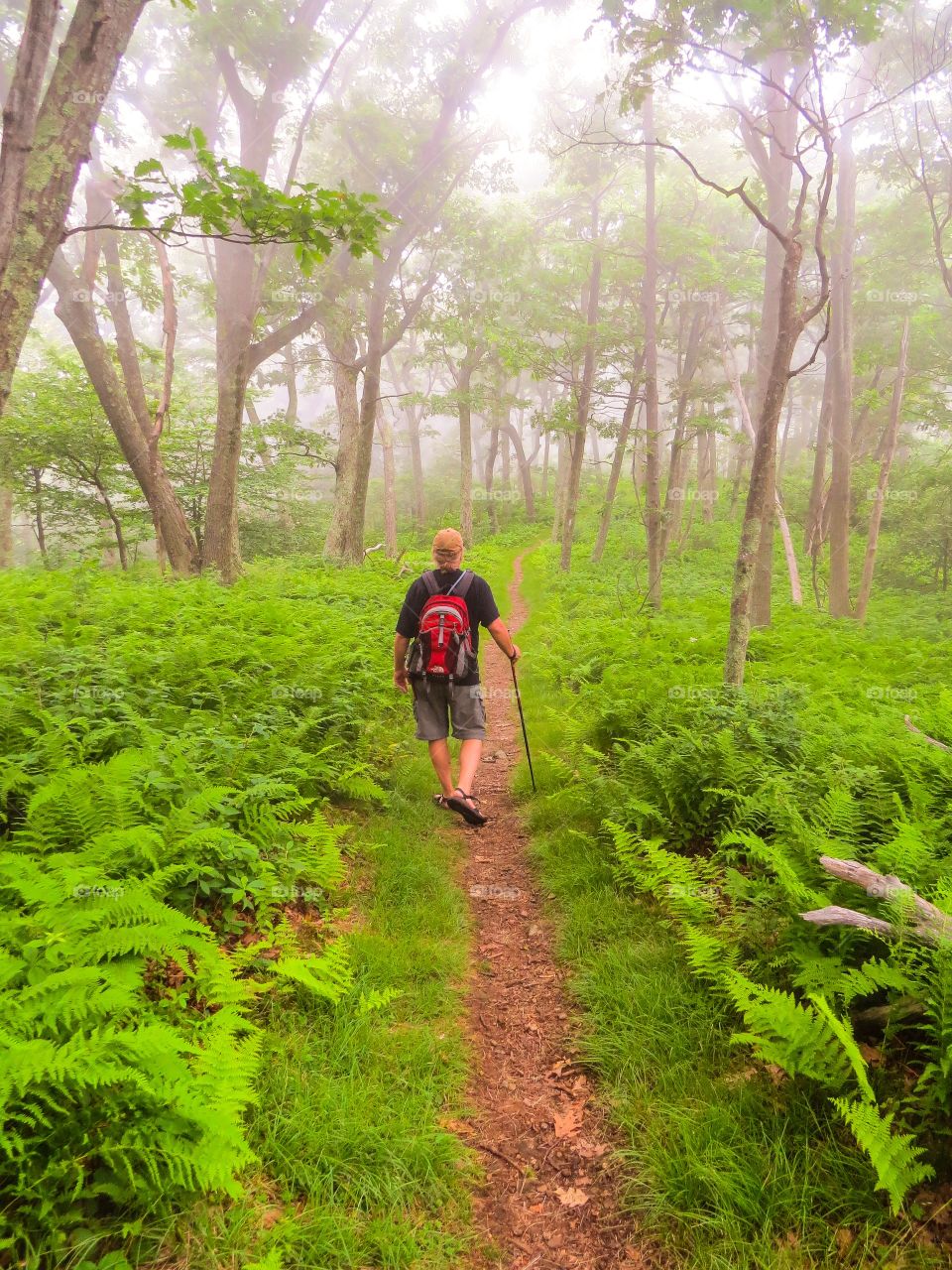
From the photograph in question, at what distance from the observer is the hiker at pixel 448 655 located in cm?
534

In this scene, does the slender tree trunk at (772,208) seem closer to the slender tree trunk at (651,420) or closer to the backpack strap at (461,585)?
the slender tree trunk at (651,420)

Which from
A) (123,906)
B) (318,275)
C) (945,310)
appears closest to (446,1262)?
(123,906)

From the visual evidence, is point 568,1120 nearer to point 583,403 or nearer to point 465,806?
point 465,806

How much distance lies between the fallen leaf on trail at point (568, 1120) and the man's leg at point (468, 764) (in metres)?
2.58

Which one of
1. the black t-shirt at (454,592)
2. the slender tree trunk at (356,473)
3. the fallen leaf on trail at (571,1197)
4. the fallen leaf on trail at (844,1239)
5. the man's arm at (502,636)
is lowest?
the fallen leaf on trail at (571,1197)

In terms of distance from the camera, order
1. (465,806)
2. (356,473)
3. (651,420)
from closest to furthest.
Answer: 1. (465,806)
2. (651,420)
3. (356,473)

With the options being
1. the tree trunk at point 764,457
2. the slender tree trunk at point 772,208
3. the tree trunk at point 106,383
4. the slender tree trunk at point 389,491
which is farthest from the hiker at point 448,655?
the slender tree trunk at point 389,491

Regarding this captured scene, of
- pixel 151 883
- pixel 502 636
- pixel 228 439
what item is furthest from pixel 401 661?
pixel 228 439

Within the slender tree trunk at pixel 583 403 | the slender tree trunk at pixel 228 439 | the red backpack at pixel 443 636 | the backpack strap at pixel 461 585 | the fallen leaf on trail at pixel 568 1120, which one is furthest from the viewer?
the slender tree trunk at pixel 583 403

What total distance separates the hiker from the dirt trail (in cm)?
107

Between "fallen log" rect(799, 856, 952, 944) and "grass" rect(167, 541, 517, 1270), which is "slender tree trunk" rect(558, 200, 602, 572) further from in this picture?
"fallen log" rect(799, 856, 952, 944)

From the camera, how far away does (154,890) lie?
10.1 ft

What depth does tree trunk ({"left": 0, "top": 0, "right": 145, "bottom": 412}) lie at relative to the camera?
383 cm

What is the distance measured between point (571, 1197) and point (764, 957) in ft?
4.72
